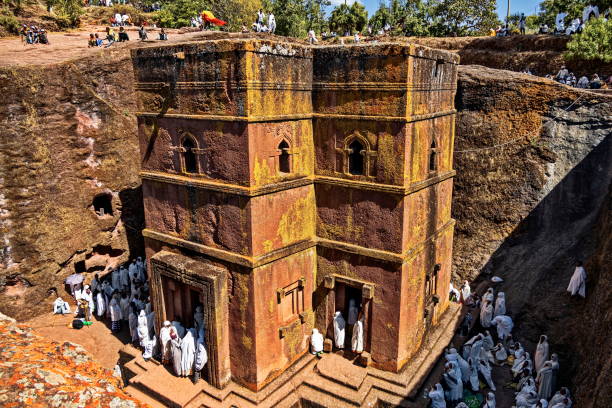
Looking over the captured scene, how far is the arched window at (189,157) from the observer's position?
10.5 metres

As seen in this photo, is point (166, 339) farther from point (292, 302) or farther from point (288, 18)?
point (288, 18)

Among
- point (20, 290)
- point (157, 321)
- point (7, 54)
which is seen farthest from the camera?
point (7, 54)

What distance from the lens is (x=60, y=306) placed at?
49.4ft

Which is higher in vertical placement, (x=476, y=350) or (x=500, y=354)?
(x=476, y=350)

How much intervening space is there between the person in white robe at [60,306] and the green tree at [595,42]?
2115cm

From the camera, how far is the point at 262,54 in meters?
9.14

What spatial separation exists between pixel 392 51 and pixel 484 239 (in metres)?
8.66

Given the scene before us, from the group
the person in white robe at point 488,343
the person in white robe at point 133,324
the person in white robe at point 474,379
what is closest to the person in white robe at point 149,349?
the person in white robe at point 133,324

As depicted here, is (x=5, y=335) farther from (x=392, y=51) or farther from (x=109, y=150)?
(x=109, y=150)

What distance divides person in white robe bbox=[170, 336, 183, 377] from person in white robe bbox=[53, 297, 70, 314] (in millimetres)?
6420

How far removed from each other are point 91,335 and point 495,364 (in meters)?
11.9

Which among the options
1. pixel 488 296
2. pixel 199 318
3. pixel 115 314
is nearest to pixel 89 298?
pixel 115 314

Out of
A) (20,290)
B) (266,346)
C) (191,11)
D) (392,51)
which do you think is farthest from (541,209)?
(191,11)

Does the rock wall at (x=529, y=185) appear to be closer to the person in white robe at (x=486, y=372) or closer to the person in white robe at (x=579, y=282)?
the person in white robe at (x=579, y=282)
